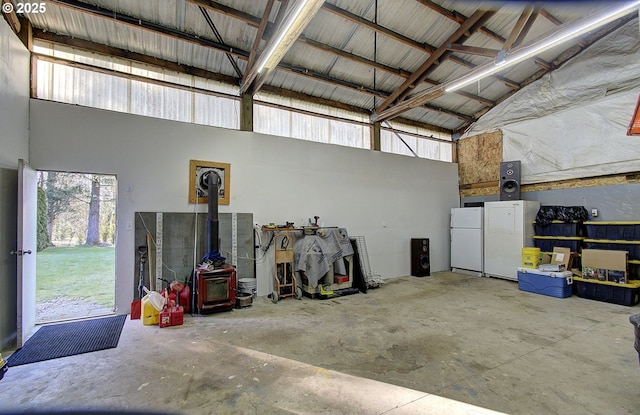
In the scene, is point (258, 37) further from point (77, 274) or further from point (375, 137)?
point (77, 274)

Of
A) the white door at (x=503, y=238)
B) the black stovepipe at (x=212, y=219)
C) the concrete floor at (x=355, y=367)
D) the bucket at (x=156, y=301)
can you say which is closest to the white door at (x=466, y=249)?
the white door at (x=503, y=238)

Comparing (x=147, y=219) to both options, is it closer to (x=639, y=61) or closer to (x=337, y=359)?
(x=337, y=359)

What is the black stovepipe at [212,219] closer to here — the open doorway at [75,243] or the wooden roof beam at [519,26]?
the open doorway at [75,243]

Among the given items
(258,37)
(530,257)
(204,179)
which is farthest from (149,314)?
(530,257)

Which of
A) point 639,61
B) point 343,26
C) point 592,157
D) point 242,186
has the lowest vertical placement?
point 242,186

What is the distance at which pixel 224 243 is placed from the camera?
4969mm

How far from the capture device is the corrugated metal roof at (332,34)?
14.1ft

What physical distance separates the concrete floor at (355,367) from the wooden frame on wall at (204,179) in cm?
188

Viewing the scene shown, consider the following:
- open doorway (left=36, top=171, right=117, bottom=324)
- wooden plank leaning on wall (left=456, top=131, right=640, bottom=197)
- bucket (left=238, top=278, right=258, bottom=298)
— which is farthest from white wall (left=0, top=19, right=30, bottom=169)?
wooden plank leaning on wall (left=456, top=131, right=640, bottom=197)

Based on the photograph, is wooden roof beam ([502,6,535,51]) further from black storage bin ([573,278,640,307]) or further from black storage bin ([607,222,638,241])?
black storage bin ([573,278,640,307])

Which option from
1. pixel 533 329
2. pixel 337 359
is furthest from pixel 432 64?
pixel 337 359

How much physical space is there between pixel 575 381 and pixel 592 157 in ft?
17.2

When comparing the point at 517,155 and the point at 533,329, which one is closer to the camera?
the point at 533,329

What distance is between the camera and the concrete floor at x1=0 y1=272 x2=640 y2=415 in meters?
2.17
